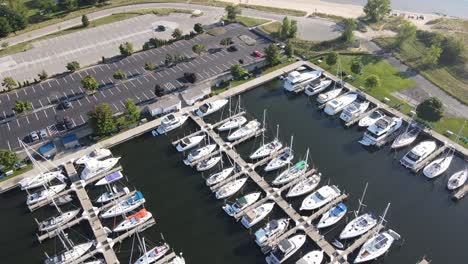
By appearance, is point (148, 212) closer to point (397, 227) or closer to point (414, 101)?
point (397, 227)

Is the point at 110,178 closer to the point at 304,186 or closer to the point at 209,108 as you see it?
the point at 209,108

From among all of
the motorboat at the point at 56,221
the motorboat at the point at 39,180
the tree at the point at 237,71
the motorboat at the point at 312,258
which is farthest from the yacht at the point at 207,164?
the tree at the point at 237,71

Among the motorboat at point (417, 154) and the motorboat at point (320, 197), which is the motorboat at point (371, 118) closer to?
the motorboat at point (417, 154)

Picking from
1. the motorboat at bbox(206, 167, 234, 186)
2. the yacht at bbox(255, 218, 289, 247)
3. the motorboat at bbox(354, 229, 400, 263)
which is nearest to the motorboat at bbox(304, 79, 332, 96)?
the motorboat at bbox(206, 167, 234, 186)

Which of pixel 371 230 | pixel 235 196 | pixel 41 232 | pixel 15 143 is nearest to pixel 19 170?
pixel 15 143

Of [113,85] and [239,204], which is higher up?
[113,85]

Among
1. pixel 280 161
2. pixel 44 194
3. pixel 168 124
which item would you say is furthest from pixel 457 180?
pixel 44 194

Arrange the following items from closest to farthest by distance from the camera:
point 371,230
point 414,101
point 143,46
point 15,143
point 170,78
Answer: point 371,230 → point 15,143 → point 414,101 → point 170,78 → point 143,46
